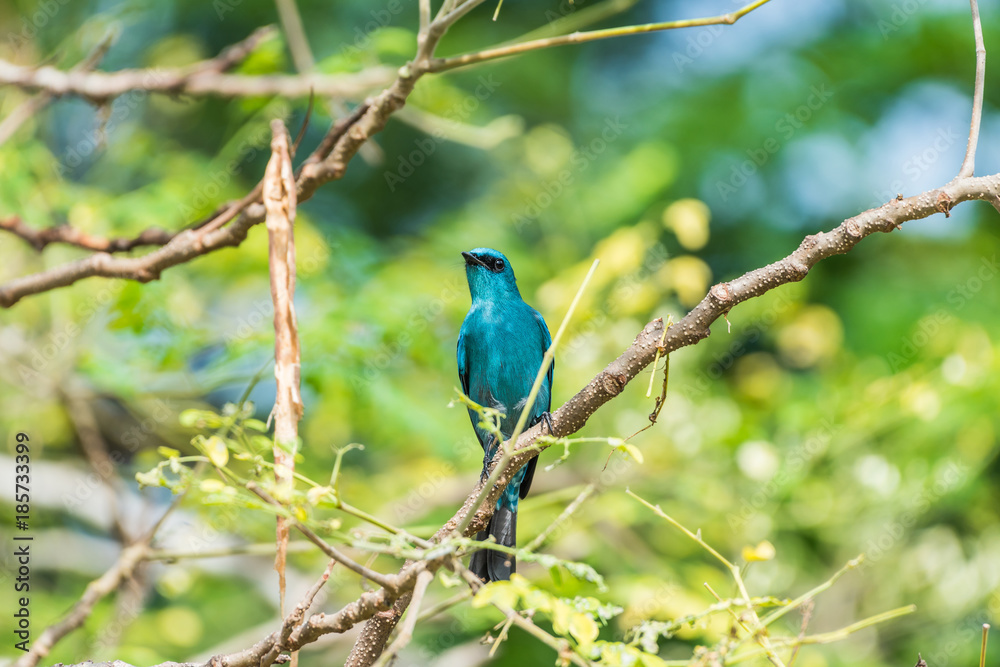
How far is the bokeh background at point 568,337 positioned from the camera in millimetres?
5223

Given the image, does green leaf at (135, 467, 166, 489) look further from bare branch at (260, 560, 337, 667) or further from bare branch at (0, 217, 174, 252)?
bare branch at (0, 217, 174, 252)

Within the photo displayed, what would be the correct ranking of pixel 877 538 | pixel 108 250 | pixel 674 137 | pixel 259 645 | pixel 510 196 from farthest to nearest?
pixel 674 137 < pixel 510 196 < pixel 877 538 < pixel 108 250 < pixel 259 645

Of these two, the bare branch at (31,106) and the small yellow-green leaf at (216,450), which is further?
the bare branch at (31,106)

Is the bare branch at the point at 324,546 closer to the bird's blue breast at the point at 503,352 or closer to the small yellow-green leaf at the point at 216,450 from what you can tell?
the small yellow-green leaf at the point at 216,450

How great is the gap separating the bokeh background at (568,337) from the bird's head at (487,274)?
0.51m

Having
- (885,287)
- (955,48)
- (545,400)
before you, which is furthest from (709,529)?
(955,48)

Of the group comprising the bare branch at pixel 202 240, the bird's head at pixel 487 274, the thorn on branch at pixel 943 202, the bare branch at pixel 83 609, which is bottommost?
the bare branch at pixel 83 609

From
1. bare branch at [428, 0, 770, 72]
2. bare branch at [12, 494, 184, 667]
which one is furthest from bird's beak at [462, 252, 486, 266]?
bare branch at [12, 494, 184, 667]

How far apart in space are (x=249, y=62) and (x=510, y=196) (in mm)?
3116

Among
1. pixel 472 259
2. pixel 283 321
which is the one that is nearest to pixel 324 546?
pixel 283 321

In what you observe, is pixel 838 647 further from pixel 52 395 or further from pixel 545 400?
pixel 52 395

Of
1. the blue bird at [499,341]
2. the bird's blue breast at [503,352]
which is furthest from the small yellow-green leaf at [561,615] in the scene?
the bird's blue breast at [503,352]

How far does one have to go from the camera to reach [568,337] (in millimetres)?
6066

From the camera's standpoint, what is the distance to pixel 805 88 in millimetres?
8172
